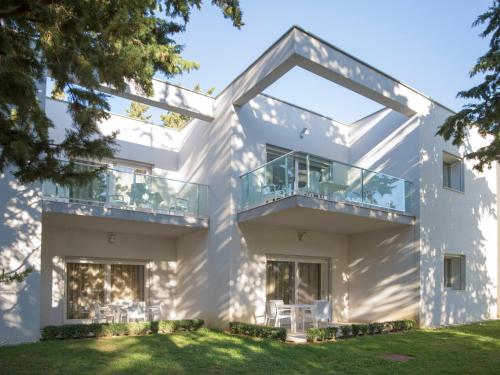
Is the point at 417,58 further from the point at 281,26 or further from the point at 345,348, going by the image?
the point at 345,348

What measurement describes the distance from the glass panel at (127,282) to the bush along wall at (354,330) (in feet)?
20.1

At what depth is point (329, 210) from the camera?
11.6 meters

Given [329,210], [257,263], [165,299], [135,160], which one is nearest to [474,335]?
[329,210]

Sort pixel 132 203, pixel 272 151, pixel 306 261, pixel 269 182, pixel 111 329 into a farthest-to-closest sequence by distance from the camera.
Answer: pixel 306 261 → pixel 272 151 → pixel 132 203 → pixel 269 182 → pixel 111 329

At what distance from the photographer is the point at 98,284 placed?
14.1 m

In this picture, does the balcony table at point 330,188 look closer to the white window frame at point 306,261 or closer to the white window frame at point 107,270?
the white window frame at point 306,261

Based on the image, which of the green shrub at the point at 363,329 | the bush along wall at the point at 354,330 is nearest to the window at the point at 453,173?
the bush along wall at the point at 354,330

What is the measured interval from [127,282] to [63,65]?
1117 centimetres

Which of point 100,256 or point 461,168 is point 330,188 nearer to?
point 461,168

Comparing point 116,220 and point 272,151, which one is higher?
point 272,151

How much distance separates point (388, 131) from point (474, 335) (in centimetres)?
671

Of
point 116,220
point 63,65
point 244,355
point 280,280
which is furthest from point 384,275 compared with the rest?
point 63,65

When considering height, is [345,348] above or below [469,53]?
below

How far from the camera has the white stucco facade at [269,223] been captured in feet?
38.5
